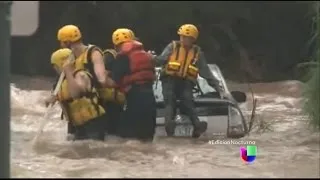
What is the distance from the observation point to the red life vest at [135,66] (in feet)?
33.6

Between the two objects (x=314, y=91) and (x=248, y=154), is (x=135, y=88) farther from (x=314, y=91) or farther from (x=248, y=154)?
(x=314, y=91)

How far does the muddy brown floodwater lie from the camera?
728cm

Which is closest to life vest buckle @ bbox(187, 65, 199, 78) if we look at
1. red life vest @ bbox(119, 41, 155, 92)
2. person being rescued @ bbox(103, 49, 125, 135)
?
red life vest @ bbox(119, 41, 155, 92)

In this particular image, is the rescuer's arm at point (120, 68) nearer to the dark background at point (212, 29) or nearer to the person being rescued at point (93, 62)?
the person being rescued at point (93, 62)

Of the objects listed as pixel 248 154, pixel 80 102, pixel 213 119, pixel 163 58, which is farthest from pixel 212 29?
pixel 248 154

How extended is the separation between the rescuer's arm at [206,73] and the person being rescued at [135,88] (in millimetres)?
1106

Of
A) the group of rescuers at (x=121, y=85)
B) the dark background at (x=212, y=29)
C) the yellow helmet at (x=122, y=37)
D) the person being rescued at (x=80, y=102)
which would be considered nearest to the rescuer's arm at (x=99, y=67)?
the group of rescuers at (x=121, y=85)

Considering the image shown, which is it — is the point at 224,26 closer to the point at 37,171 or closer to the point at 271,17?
the point at 271,17

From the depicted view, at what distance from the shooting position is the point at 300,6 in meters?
16.7

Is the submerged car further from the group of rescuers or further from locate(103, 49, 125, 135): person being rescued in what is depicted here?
locate(103, 49, 125, 135): person being rescued

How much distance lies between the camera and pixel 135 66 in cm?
1028

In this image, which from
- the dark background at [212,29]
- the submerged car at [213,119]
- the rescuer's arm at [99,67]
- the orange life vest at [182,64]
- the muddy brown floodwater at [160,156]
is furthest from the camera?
the dark background at [212,29]

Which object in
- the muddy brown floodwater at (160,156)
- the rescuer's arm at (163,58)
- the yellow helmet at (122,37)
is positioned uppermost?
the yellow helmet at (122,37)

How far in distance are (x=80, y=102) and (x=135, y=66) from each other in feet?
2.93
